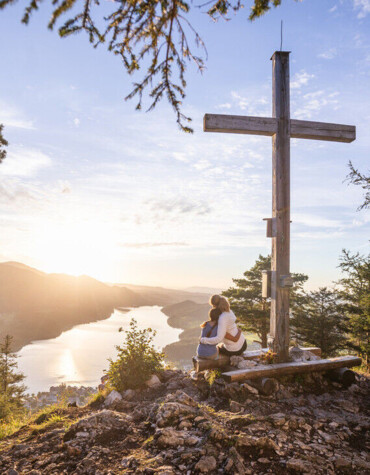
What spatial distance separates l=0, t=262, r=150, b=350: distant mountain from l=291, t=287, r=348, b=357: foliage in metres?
82.5

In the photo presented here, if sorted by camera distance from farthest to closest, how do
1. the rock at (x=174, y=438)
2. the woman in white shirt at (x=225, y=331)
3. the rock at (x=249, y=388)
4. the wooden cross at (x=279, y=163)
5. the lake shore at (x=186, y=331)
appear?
1. the lake shore at (x=186, y=331)
2. the wooden cross at (x=279, y=163)
3. the woman in white shirt at (x=225, y=331)
4. the rock at (x=249, y=388)
5. the rock at (x=174, y=438)

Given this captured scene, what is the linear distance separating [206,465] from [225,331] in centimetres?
273

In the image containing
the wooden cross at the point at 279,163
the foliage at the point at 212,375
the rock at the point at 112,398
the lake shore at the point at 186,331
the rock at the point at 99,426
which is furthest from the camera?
the lake shore at the point at 186,331

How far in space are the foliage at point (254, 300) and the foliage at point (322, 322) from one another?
1451mm

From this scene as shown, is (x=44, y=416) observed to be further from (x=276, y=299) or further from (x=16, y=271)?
(x=16, y=271)

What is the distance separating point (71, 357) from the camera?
64625 mm

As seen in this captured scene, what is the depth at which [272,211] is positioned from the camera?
6.00 meters

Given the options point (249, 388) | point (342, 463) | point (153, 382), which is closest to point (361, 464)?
point (342, 463)

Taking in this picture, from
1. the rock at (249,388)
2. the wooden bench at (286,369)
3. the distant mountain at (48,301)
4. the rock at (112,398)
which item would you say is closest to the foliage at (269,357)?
the wooden bench at (286,369)

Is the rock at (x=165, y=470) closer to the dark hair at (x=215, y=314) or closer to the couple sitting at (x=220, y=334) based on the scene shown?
the couple sitting at (x=220, y=334)

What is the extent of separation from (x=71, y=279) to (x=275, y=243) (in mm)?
166133

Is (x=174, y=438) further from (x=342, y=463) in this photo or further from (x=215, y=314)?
(x=215, y=314)

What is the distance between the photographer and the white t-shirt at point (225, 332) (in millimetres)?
5473

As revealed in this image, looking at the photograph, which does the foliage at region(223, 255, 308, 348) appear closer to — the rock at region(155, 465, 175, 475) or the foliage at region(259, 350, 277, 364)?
the foliage at region(259, 350, 277, 364)
